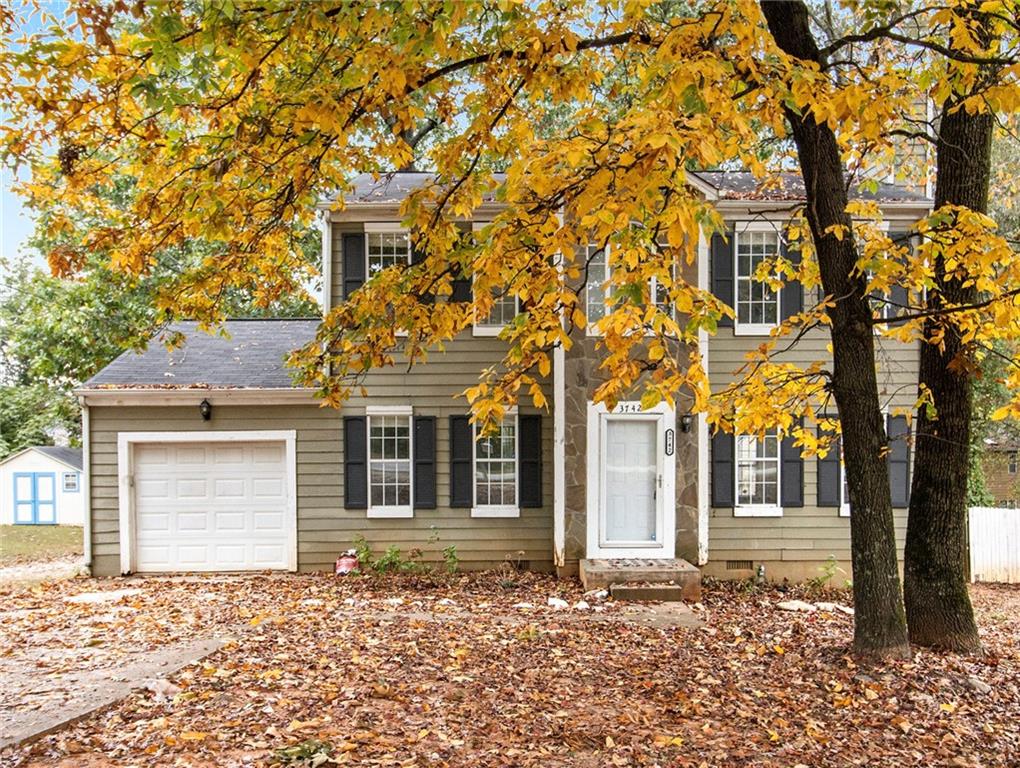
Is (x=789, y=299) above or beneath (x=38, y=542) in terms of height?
above

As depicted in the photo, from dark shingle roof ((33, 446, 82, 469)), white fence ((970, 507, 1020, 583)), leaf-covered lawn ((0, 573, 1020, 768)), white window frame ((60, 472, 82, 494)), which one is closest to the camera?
leaf-covered lawn ((0, 573, 1020, 768))

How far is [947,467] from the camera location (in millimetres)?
5586

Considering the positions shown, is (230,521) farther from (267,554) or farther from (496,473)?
(496,473)

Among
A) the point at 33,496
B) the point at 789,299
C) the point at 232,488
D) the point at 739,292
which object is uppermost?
the point at 739,292

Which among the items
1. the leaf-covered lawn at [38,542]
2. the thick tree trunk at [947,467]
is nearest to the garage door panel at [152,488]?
the leaf-covered lawn at [38,542]

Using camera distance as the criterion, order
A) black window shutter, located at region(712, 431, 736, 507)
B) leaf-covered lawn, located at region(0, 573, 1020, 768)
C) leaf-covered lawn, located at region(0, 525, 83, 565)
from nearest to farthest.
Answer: leaf-covered lawn, located at region(0, 573, 1020, 768), black window shutter, located at region(712, 431, 736, 507), leaf-covered lawn, located at region(0, 525, 83, 565)

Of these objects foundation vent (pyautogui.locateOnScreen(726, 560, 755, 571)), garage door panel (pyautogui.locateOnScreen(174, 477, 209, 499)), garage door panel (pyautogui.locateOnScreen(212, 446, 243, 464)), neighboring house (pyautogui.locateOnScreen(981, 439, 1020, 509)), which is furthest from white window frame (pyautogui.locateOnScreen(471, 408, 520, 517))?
neighboring house (pyautogui.locateOnScreen(981, 439, 1020, 509))

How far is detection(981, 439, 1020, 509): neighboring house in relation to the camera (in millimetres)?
19609

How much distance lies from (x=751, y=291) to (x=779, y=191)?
1.73m

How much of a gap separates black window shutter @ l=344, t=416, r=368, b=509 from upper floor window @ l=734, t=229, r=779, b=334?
18.2 ft

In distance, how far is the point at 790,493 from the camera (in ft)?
32.5

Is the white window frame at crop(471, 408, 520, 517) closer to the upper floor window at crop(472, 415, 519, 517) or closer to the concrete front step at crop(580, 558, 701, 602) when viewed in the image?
the upper floor window at crop(472, 415, 519, 517)

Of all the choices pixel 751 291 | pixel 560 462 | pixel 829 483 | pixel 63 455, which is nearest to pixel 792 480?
pixel 829 483

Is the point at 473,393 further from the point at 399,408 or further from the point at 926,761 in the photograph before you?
the point at 399,408
